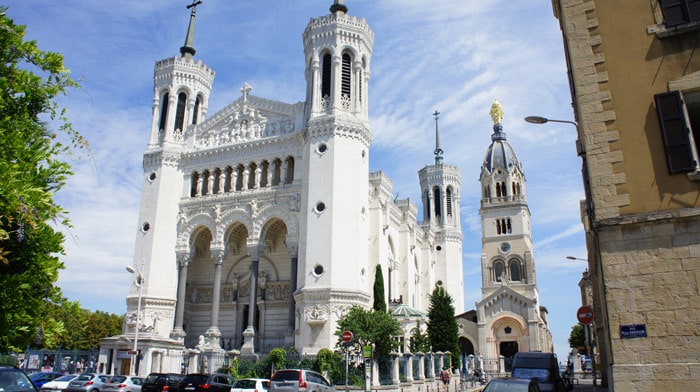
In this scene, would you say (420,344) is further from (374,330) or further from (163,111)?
(163,111)

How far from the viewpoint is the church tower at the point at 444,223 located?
6303cm

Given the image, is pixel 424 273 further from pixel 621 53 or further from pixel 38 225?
pixel 38 225

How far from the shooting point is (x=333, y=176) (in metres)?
35.8

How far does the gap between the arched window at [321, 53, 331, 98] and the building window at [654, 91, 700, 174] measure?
28623 mm

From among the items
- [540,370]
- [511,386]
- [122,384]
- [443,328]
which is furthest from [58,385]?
[443,328]

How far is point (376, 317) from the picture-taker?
93.7 ft

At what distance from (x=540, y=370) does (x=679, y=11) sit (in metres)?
14.8

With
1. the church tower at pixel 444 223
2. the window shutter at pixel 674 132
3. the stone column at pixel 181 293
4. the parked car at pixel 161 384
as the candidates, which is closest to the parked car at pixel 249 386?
the parked car at pixel 161 384

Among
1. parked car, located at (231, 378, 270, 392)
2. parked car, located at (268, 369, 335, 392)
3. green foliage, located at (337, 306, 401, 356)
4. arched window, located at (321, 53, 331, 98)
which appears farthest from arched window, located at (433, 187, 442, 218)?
parked car, located at (268, 369, 335, 392)

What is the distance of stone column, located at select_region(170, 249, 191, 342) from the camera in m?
38.2

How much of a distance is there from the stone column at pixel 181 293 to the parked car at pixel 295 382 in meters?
20.4

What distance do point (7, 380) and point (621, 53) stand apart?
13943mm

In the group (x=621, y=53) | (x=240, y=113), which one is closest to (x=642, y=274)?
(x=621, y=53)

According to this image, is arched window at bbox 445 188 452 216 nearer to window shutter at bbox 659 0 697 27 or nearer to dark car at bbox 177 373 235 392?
dark car at bbox 177 373 235 392
